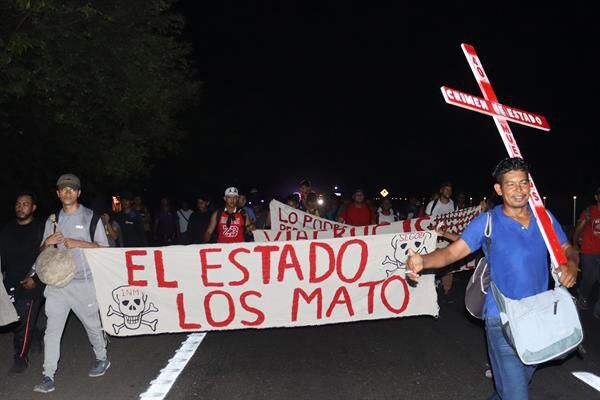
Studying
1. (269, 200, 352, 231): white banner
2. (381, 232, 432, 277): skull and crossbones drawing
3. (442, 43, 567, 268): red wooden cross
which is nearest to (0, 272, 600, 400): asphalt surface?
Result: (381, 232, 432, 277): skull and crossbones drawing

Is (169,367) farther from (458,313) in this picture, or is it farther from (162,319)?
(458,313)

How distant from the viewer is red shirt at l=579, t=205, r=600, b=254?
8.52 m

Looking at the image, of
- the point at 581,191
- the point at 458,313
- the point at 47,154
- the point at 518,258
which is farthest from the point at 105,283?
the point at 581,191

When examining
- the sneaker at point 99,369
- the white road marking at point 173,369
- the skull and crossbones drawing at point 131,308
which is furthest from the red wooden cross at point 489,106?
the sneaker at point 99,369

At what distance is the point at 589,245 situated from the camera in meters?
8.59

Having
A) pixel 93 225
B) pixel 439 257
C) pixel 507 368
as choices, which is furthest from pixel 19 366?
pixel 507 368

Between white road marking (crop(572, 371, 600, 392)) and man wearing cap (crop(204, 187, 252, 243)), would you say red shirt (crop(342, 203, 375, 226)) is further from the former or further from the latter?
white road marking (crop(572, 371, 600, 392))

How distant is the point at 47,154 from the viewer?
1590cm

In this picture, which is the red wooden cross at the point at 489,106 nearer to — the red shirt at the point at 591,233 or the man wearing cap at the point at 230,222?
the man wearing cap at the point at 230,222

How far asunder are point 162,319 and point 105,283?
64cm

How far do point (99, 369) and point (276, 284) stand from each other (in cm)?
177

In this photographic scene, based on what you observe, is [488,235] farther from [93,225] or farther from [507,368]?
[93,225]

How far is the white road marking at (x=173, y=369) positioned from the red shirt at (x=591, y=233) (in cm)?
515

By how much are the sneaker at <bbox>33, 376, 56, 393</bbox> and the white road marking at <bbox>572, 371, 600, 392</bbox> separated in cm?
443
